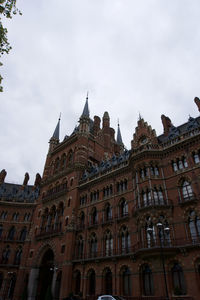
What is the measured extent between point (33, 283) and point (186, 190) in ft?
99.8

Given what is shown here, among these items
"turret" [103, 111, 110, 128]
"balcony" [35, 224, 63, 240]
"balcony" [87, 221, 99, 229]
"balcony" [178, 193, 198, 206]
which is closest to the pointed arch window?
"balcony" [87, 221, 99, 229]

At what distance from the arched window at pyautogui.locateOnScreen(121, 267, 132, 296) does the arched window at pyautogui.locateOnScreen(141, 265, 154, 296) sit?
6.89 feet

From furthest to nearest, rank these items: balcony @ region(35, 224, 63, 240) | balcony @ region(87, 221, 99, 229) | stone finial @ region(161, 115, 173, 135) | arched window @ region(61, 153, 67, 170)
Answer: arched window @ region(61, 153, 67, 170) < balcony @ region(35, 224, 63, 240) < stone finial @ region(161, 115, 173, 135) < balcony @ region(87, 221, 99, 229)

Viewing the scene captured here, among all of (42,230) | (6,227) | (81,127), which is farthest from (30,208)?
(81,127)

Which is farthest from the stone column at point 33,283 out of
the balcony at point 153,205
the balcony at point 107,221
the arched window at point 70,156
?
the balcony at point 153,205

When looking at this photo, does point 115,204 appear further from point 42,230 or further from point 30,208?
point 30,208

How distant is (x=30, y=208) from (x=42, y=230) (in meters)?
12.2

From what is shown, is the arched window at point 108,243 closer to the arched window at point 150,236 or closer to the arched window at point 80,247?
the arched window at point 80,247

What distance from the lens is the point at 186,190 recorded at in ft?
84.6

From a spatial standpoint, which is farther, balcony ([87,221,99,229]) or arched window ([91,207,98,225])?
arched window ([91,207,98,225])

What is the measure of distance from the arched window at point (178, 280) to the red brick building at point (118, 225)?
0.30 feet

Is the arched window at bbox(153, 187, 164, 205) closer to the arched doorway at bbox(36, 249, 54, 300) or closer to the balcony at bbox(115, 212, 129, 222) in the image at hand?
the balcony at bbox(115, 212, 129, 222)

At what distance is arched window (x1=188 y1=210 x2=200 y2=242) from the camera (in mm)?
22697

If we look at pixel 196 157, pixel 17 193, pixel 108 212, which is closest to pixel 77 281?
pixel 108 212
